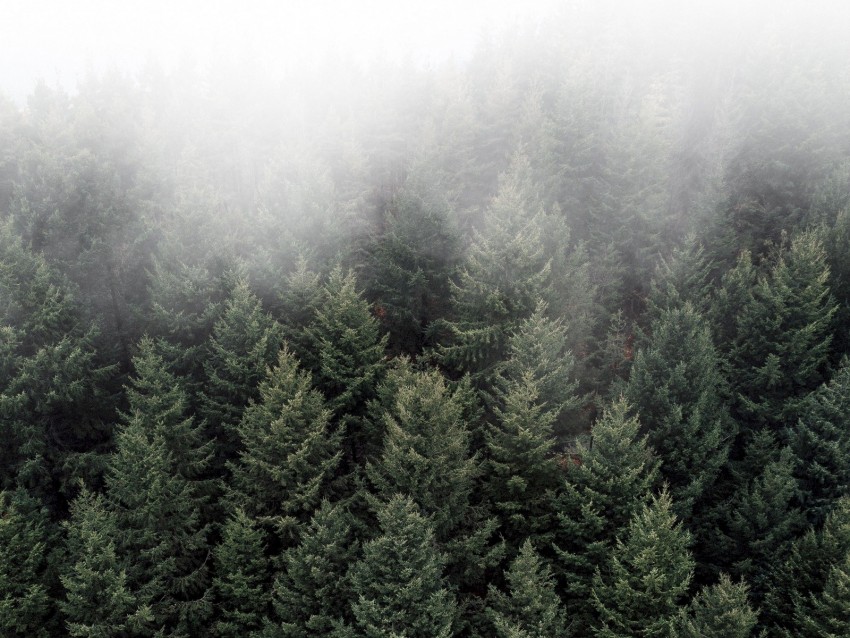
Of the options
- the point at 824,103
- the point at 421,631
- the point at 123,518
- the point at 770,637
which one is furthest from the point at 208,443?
the point at 824,103

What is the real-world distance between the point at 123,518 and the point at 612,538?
20.1 meters

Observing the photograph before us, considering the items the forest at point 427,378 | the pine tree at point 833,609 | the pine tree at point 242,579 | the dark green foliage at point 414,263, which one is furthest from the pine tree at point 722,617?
the dark green foliage at point 414,263

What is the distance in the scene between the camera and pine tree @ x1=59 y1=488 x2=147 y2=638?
813 inches

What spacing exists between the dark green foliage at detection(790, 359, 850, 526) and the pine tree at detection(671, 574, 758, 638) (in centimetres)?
662

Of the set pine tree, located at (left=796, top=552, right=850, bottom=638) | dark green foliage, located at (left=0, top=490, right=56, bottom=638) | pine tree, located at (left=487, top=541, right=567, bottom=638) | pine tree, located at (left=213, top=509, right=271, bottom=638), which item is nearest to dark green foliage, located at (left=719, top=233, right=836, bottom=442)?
pine tree, located at (left=796, top=552, right=850, bottom=638)

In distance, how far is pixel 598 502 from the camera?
854 inches

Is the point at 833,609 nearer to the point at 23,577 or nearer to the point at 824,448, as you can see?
the point at 824,448

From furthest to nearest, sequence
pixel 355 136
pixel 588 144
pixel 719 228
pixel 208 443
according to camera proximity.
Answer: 1. pixel 355 136
2. pixel 588 144
3. pixel 719 228
4. pixel 208 443

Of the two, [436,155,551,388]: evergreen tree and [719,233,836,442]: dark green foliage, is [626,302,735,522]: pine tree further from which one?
[436,155,551,388]: evergreen tree

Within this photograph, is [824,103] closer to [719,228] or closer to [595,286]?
[719,228]

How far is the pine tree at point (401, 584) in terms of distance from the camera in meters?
19.0

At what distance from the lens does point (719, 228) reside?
34.4 meters

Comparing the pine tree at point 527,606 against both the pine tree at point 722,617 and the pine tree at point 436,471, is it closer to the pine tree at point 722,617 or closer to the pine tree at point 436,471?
the pine tree at point 436,471

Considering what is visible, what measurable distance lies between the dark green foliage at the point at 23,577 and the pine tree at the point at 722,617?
79.0ft
